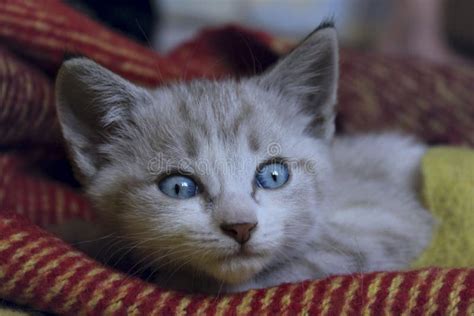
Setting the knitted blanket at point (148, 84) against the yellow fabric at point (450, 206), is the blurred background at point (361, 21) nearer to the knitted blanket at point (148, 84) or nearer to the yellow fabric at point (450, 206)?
the knitted blanket at point (148, 84)

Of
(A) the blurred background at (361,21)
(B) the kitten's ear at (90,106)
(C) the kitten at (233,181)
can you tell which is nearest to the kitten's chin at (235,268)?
(C) the kitten at (233,181)

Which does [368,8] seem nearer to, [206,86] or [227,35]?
[227,35]

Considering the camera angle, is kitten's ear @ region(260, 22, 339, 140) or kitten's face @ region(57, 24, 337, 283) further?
kitten's ear @ region(260, 22, 339, 140)

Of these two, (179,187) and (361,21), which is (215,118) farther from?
(361,21)

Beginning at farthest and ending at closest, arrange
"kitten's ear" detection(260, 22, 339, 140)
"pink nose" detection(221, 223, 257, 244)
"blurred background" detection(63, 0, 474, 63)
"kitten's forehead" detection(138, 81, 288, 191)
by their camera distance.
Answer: "blurred background" detection(63, 0, 474, 63) < "kitten's ear" detection(260, 22, 339, 140) < "kitten's forehead" detection(138, 81, 288, 191) < "pink nose" detection(221, 223, 257, 244)

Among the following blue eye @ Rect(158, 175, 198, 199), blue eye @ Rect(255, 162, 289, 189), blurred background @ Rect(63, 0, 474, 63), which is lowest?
blurred background @ Rect(63, 0, 474, 63)

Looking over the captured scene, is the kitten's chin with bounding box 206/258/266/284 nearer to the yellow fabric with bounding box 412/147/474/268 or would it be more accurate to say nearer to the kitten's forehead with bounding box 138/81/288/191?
the kitten's forehead with bounding box 138/81/288/191

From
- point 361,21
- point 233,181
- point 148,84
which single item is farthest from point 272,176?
point 361,21

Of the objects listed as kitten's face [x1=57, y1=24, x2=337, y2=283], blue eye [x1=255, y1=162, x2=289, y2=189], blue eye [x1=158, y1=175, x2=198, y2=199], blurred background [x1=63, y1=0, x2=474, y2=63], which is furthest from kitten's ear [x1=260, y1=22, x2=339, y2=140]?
blurred background [x1=63, y1=0, x2=474, y2=63]
